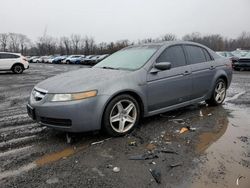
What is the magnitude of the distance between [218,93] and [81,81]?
148 inches

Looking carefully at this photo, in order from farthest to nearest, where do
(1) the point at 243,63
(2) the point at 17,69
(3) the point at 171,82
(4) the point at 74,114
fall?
1. (1) the point at 243,63
2. (2) the point at 17,69
3. (3) the point at 171,82
4. (4) the point at 74,114

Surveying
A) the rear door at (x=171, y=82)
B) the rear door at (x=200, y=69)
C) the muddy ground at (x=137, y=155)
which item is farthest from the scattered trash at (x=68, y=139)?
the rear door at (x=200, y=69)

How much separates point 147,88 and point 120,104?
62cm

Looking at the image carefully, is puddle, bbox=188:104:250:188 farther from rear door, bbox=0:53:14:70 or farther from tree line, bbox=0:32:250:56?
tree line, bbox=0:32:250:56

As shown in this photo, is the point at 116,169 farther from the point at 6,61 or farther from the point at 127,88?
the point at 6,61

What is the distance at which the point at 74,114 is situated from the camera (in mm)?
3834

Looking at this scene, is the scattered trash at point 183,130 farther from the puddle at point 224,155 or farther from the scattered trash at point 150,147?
the scattered trash at point 150,147

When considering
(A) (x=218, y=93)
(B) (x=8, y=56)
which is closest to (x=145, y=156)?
(A) (x=218, y=93)

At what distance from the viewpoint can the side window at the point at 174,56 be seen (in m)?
5.06

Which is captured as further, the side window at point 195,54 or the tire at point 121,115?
the side window at point 195,54

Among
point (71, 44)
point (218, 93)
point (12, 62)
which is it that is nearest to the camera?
point (218, 93)

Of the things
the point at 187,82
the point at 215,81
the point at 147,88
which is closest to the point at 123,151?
the point at 147,88

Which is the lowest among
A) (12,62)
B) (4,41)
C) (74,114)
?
(74,114)

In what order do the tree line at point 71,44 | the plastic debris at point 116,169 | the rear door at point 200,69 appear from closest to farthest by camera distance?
the plastic debris at point 116,169
the rear door at point 200,69
the tree line at point 71,44
